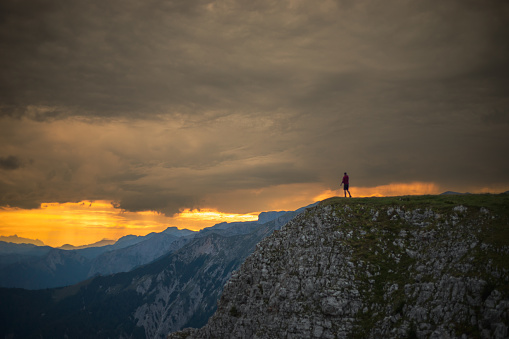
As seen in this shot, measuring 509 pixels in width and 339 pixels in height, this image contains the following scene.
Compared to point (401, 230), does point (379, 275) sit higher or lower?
lower

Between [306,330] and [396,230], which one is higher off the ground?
[396,230]

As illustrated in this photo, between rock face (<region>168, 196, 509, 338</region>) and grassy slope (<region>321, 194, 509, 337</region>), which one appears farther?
grassy slope (<region>321, 194, 509, 337</region>)

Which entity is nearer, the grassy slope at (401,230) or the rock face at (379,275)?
the rock face at (379,275)

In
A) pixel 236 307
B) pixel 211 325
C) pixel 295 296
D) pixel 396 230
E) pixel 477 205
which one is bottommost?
pixel 211 325

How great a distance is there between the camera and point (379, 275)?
5200cm

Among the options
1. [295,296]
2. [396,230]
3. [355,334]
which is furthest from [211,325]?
[396,230]

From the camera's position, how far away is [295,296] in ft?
188

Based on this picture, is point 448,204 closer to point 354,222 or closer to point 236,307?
point 354,222

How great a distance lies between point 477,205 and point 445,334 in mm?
24919

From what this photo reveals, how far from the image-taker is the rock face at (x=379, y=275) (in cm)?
3981

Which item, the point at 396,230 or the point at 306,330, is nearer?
the point at 306,330

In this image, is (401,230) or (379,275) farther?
(401,230)

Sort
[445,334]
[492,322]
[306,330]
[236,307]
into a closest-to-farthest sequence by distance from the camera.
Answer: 1. [492,322]
2. [445,334]
3. [306,330]
4. [236,307]

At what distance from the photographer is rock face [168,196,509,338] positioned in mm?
39812
